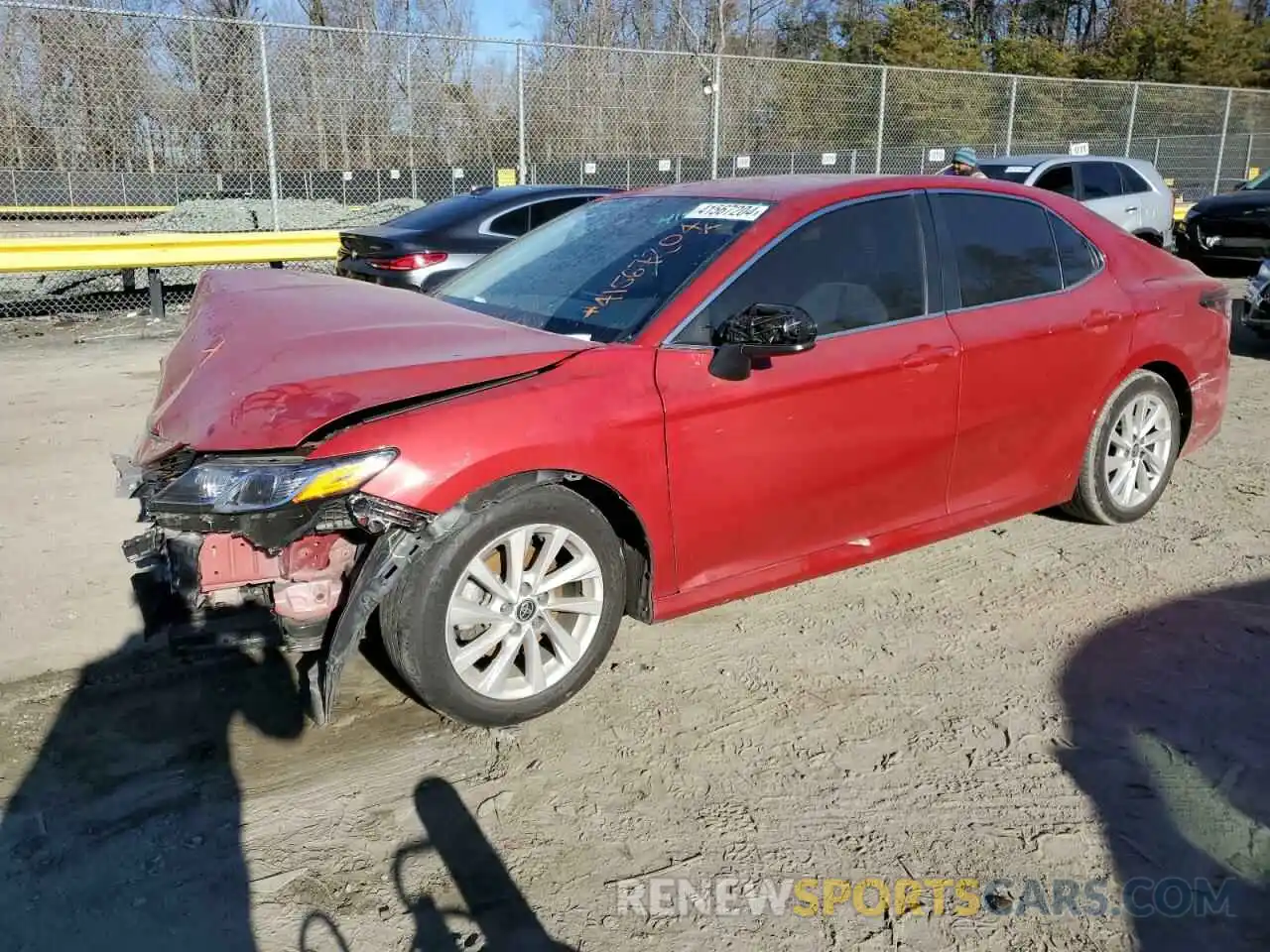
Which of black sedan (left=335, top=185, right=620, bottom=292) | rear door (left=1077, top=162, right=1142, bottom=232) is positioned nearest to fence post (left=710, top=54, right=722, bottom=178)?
rear door (left=1077, top=162, right=1142, bottom=232)

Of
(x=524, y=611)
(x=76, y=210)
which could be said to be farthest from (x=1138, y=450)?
(x=76, y=210)

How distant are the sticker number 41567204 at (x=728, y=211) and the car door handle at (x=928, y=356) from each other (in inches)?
Answer: 30.8

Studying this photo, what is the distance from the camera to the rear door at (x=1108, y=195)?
12.2m

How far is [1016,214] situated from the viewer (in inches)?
173

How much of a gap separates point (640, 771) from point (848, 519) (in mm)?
1308

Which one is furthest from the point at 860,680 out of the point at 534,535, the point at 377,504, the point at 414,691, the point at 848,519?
the point at 377,504

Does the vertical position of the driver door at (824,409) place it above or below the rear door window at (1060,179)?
below

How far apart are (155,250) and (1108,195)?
10.9 meters

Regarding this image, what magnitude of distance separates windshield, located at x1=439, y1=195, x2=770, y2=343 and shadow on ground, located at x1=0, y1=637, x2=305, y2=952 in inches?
62.9

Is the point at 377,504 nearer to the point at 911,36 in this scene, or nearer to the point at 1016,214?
the point at 1016,214

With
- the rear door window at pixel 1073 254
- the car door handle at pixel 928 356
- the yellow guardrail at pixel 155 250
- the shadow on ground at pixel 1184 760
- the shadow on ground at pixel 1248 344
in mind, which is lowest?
the shadow on ground at pixel 1184 760

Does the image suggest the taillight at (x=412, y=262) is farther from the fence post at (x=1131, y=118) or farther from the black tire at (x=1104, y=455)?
the fence post at (x=1131, y=118)

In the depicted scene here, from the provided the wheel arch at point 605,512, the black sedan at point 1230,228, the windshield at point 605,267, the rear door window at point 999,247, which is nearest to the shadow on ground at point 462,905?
the wheel arch at point 605,512

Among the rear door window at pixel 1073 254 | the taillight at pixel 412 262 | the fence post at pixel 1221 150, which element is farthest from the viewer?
the fence post at pixel 1221 150
